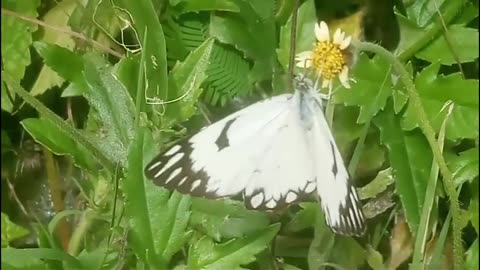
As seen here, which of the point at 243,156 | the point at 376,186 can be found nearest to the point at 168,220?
the point at 243,156

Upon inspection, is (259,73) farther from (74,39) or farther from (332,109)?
(74,39)

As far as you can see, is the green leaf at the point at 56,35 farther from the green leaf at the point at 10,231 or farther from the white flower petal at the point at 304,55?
the white flower petal at the point at 304,55

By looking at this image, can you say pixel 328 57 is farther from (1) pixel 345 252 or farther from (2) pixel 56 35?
(2) pixel 56 35

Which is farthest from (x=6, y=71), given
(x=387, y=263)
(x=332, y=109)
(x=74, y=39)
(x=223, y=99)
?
(x=387, y=263)

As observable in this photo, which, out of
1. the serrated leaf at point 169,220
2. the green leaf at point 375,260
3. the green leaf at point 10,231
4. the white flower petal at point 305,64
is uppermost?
the white flower petal at point 305,64

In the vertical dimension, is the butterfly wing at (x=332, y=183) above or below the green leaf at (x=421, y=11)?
below

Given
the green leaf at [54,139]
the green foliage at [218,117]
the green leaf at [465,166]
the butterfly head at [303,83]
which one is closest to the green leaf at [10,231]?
the green foliage at [218,117]
